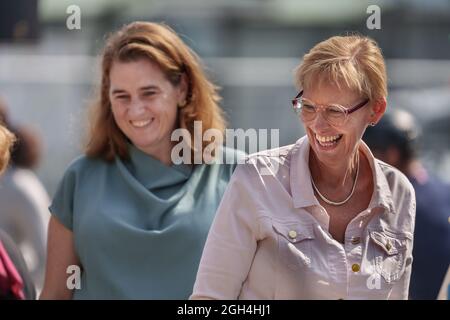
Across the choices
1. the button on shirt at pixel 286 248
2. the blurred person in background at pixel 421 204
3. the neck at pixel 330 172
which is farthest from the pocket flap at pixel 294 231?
the blurred person in background at pixel 421 204

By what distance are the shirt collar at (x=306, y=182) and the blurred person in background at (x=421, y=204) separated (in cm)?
95

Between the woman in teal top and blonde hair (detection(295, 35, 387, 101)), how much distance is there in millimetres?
743

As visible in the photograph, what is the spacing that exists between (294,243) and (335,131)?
0.94 ft

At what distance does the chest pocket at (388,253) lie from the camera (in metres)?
2.49

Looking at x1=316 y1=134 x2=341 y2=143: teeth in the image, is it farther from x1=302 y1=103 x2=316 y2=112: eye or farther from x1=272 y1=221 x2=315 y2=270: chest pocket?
x1=272 y1=221 x2=315 y2=270: chest pocket

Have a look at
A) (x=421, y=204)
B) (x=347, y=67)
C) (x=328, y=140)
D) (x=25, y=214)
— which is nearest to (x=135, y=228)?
(x=328, y=140)

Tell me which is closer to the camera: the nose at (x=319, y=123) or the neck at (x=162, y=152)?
the nose at (x=319, y=123)

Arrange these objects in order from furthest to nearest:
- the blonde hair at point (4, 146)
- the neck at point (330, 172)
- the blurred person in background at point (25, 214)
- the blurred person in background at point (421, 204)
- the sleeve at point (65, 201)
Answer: the blurred person in background at point (25, 214) < the blurred person in background at point (421, 204) < the sleeve at point (65, 201) < the blonde hair at point (4, 146) < the neck at point (330, 172)

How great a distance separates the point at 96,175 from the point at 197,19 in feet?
25.9

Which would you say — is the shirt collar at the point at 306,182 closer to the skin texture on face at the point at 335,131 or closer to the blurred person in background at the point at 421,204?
the skin texture on face at the point at 335,131

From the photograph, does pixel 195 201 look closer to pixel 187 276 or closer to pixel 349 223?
pixel 187 276

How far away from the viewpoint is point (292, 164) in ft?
8.28

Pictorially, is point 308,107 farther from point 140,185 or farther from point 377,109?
point 140,185

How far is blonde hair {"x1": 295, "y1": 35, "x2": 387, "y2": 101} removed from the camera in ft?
7.98
